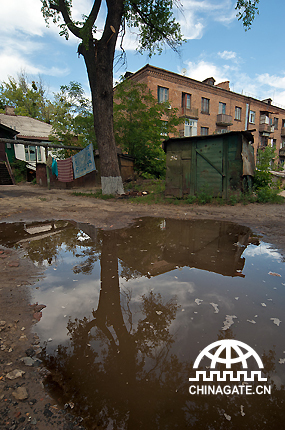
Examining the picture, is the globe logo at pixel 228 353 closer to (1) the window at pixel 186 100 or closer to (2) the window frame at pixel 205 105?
(1) the window at pixel 186 100

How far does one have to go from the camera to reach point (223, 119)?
23.8 metres

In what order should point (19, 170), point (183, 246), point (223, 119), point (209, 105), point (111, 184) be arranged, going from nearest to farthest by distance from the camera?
point (183, 246) < point (111, 184) < point (19, 170) < point (209, 105) < point (223, 119)

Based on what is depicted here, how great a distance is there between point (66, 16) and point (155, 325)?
12146 millimetres

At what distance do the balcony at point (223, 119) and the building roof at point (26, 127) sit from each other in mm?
17631

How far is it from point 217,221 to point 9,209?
5.76m

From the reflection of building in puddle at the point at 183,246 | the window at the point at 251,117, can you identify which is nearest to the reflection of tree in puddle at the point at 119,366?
the reflection of building in puddle at the point at 183,246

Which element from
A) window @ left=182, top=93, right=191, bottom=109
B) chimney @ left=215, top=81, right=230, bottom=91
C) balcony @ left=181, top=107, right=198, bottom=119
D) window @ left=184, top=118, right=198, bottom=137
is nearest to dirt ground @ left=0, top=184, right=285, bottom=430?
window @ left=184, top=118, right=198, bottom=137

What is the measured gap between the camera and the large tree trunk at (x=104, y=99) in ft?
29.5

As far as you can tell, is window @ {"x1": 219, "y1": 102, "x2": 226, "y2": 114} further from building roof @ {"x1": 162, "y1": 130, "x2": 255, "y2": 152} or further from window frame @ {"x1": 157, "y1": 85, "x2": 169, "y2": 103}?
building roof @ {"x1": 162, "y1": 130, "x2": 255, "y2": 152}

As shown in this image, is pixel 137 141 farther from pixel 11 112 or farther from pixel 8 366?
pixel 11 112

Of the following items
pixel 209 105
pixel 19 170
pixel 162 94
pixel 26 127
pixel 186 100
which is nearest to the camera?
pixel 19 170

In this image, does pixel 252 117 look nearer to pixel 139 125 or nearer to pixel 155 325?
pixel 139 125

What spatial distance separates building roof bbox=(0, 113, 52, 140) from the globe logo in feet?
77.9

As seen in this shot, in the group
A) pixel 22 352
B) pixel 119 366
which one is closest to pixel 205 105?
pixel 119 366
